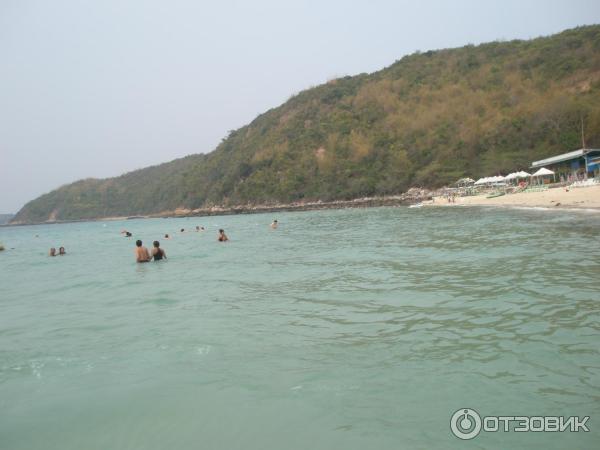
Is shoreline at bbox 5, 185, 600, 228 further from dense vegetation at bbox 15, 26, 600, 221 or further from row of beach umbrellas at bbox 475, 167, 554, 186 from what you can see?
dense vegetation at bbox 15, 26, 600, 221

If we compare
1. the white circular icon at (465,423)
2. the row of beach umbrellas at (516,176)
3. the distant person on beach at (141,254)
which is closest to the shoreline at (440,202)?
the row of beach umbrellas at (516,176)

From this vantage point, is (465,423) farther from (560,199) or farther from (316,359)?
Result: (560,199)

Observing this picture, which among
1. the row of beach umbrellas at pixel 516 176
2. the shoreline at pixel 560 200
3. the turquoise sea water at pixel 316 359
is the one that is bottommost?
the turquoise sea water at pixel 316 359

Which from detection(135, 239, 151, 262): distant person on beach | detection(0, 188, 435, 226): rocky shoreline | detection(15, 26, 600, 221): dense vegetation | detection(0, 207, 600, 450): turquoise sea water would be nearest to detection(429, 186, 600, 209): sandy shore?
detection(0, 207, 600, 450): turquoise sea water

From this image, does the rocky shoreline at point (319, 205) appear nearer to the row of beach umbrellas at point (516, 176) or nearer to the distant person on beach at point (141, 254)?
the row of beach umbrellas at point (516, 176)

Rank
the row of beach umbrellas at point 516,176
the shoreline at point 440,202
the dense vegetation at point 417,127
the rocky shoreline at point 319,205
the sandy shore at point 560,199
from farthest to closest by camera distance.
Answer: the dense vegetation at point 417,127 → the rocky shoreline at point 319,205 → the row of beach umbrellas at point 516,176 → the shoreline at point 440,202 → the sandy shore at point 560,199

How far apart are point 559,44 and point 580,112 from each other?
23.5 metres

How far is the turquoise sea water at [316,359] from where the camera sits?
3818mm

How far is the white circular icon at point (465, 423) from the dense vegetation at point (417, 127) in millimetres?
58825

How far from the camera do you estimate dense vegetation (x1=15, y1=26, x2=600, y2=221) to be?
60312 mm

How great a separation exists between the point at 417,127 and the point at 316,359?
7477cm

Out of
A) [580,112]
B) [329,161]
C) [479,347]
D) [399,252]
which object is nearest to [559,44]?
[580,112]

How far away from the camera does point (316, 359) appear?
528 centimetres

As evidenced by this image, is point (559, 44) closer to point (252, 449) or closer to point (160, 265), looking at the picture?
point (160, 265)
